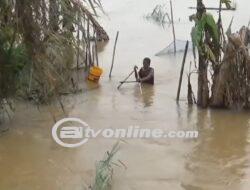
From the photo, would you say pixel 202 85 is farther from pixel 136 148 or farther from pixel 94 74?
pixel 94 74

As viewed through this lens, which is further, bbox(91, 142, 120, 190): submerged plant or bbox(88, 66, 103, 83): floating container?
bbox(88, 66, 103, 83): floating container

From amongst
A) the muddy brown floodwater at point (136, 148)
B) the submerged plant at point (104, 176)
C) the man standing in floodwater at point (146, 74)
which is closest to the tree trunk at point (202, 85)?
the muddy brown floodwater at point (136, 148)

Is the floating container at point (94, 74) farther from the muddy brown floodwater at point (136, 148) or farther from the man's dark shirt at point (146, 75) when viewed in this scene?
the man's dark shirt at point (146, 75)

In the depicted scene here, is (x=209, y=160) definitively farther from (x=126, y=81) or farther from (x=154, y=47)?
(x=154, y=47)

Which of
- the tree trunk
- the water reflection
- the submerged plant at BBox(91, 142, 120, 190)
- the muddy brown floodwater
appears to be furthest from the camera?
the water reflection

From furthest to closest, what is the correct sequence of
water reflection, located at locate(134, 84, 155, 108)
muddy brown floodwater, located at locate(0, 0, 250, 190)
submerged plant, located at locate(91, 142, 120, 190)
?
water reflection, located at locate(134, 84, 155, 108) → muddy brown floodwater, located at locate(0, 0, 250, 190) → submerged plant, located at locate(91, 142, 120, 190)

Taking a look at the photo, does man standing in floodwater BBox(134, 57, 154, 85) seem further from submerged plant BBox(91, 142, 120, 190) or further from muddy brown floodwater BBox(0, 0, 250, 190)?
submerged plant BBox(91, 142, 120, 190)

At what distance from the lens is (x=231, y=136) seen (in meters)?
7.91

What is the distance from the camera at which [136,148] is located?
7242mm

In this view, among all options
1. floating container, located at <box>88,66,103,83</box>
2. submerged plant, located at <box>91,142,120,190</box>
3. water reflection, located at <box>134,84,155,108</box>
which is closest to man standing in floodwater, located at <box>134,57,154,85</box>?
water reflection, located at <box>134,84,155,108</box>

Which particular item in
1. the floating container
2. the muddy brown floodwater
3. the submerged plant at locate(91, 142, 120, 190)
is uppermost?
the floating container

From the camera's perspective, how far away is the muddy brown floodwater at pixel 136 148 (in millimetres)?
6234

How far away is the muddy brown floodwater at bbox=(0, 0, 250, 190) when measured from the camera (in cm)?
623

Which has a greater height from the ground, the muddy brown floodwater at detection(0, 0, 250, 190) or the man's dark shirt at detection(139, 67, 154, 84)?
the man's dark shirt at detection(139, 67, 154, 84)
